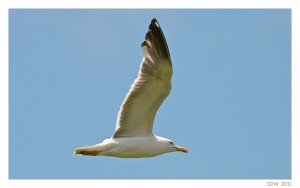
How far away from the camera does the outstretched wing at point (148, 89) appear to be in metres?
11.3

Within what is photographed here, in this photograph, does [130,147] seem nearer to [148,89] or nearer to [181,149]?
[148,89]

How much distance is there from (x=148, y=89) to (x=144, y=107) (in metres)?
0.30

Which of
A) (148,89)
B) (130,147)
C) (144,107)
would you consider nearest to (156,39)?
(148,89)

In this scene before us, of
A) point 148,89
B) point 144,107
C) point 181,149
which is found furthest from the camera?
point 181,149

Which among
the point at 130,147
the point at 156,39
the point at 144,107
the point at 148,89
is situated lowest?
the point at 130,147

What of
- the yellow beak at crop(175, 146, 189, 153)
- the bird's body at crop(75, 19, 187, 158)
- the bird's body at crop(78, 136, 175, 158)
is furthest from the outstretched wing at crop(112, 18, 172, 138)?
the yellow beak at crop(175, 146, 189, 153)

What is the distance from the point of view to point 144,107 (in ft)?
37.7

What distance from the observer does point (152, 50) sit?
1155cm

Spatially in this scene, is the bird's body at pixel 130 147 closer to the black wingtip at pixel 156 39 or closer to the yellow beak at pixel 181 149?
the yellow beak at pixel 181 149

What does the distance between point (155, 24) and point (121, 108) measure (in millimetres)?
1323

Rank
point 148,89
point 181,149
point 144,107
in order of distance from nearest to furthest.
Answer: point 148,89 < point 144,107 < point 181,149

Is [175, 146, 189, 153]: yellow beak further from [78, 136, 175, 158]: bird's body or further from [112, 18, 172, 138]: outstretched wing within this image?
[112, 18, 172, 138]: outstretched wing

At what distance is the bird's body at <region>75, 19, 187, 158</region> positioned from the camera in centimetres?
1131
